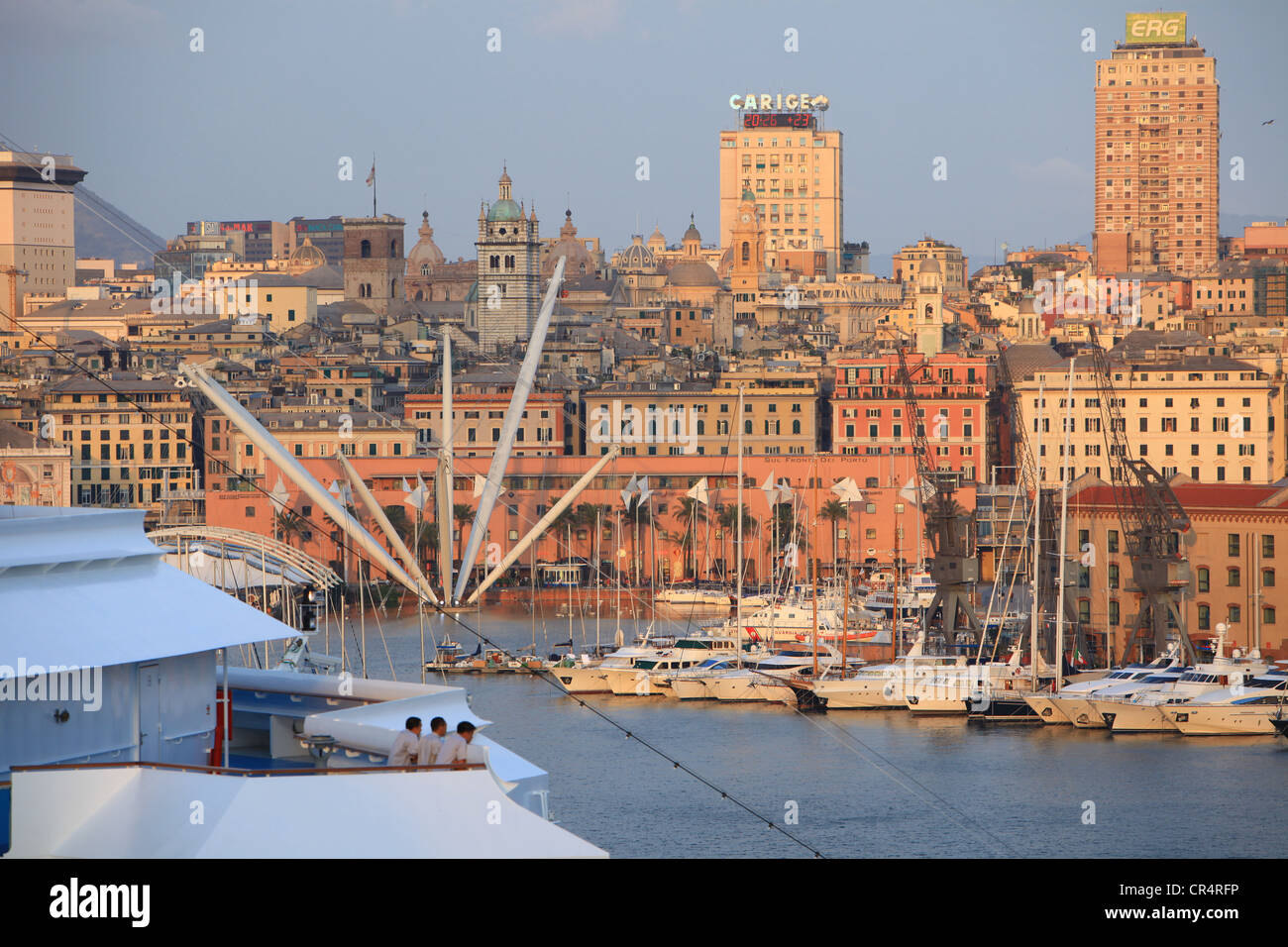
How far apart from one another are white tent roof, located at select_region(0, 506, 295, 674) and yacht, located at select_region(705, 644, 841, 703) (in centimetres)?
2016

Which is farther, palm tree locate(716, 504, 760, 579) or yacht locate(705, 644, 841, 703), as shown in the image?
palm tree locate(716, 504, 760, 579)

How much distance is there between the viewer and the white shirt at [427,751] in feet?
22.5

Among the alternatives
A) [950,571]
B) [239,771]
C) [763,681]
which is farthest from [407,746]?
[950,571]

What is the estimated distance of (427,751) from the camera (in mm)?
6883

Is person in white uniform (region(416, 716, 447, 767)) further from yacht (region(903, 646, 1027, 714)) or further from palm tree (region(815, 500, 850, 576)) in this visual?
palm tree (region(815, 500, 850, 576))

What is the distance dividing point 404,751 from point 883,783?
1512 centimetres

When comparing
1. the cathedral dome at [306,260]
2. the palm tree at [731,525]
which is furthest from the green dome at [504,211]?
the palm tree at [731,525]

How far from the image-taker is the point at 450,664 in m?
29.7

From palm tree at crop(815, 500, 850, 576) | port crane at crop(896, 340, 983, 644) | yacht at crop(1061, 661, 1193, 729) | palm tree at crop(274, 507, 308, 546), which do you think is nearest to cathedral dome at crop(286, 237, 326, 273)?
palm tree at crop(274, 507, 308, 546)

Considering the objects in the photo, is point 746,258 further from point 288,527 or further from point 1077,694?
point 1077,694

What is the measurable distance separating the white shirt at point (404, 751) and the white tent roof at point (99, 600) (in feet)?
2.59

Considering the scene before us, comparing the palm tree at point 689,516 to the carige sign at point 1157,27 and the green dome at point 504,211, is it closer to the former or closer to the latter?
the green dome at point 504,211

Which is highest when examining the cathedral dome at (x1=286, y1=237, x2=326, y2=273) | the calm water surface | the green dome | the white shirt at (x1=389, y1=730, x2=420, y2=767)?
the cathedral dome at (x1=286, y1=237, x2=326, y2=273)

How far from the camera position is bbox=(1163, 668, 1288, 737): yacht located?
79.4 feet
